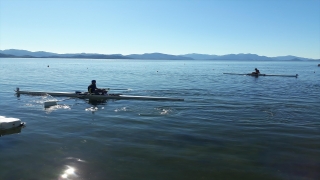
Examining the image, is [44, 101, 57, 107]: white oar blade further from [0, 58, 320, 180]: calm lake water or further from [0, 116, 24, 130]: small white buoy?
[0, 116, 24, 130]: small white buoy

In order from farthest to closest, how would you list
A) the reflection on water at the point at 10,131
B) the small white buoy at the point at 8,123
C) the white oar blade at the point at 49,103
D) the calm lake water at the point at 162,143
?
the white oar blade at the point at 49,103, the small white buoy at the point at 8,123, the reflection on water at the point at 10,131, the calm lake water at the point at 162,143

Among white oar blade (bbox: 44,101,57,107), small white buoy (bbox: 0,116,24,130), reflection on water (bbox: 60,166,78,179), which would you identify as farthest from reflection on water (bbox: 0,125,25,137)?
reflection on water (bbox: 60,166,78,179)

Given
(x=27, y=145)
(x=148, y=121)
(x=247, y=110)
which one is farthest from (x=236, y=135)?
(x=27, y=145)

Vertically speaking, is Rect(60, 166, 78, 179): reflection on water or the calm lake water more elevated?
the calm lake water

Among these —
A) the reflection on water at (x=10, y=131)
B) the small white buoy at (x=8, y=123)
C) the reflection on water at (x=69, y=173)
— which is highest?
the small white buoy at (x=8, y=123)

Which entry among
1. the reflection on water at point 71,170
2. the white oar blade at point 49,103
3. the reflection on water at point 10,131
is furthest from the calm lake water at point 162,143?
the white oar blade at point 49,103

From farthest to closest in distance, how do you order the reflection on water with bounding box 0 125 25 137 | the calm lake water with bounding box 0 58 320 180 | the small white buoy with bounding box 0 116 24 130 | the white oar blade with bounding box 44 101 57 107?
the white oar blade with bounding box 44 101 57 107
the small white buoy with bounding box 0 116 24 130
the reflection on water with bounding box 0 125 25 137
the calm lake water with bounding box 0 58 320 180

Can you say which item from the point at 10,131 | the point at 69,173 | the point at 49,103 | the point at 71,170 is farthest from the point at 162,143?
the point at 49,103

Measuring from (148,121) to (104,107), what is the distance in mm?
6647

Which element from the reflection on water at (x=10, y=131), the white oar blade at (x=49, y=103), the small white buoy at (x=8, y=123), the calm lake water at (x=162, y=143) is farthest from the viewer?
the white oar blade at (x=49, y=103)

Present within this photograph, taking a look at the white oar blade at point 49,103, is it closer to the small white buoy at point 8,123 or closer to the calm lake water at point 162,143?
the calm lake water at point 162,143

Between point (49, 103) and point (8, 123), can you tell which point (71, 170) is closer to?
point (8, 123)

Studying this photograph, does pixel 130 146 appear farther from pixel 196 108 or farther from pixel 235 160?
pixel 196 108

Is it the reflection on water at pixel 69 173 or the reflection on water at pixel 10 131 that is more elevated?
the reflection on water at pixel 10 131
